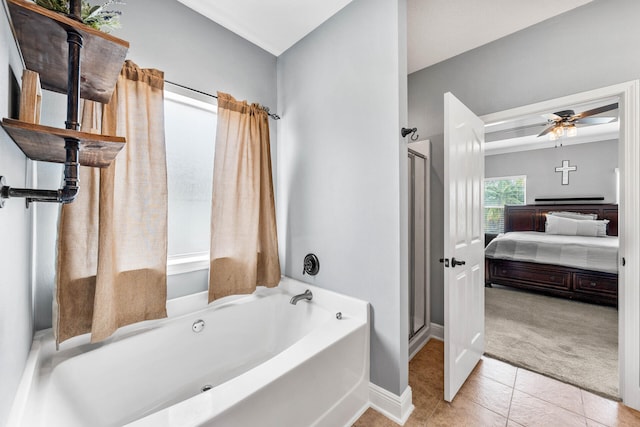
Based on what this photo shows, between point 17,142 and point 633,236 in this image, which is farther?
point 633,236

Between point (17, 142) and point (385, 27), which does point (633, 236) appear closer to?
point (385, 27)

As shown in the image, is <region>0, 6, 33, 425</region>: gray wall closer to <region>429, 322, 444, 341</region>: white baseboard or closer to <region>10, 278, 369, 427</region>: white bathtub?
<region>10, 278, 369, 427</region>: white bathtub

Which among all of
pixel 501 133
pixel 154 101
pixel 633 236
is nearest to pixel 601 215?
pixel 501 133

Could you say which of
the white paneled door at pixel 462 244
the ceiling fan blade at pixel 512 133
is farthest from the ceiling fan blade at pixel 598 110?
the ceiling fan blade at pixel 512 133

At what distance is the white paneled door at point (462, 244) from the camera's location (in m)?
1.67

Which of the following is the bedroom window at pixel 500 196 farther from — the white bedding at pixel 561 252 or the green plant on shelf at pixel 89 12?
the green plant on shelf at pixel 89 12

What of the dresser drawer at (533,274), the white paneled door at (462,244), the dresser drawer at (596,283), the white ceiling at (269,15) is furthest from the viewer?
the dresser drawer at (533,274)

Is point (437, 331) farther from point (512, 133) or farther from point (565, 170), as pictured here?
point (565, 170)

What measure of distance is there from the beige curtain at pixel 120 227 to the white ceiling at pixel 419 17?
29.9 inches

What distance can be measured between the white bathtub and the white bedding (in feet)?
11.5

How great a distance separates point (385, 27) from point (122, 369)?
237 cm

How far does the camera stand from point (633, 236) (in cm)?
161

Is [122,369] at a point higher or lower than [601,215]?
lower

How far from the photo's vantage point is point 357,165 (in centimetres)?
174
